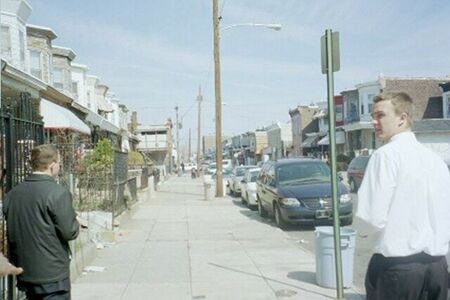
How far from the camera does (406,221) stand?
277 cm

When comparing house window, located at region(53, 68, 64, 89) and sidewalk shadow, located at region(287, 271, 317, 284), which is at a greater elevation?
house window, located at region(53, 68, 64, 89)

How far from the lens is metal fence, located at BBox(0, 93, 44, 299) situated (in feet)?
15.3

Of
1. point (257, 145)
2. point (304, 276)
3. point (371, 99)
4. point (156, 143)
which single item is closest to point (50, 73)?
point (304, 276)

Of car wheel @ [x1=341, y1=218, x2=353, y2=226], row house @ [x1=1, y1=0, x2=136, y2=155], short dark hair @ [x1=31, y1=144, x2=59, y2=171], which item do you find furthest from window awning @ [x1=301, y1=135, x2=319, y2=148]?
short dark hair @ [x1=31, y1=144, x2=59, y2=171]

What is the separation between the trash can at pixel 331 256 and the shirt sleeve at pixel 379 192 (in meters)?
3.56

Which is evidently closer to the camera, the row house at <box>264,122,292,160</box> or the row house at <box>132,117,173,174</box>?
the row house at <box>132,117,173,174</box>

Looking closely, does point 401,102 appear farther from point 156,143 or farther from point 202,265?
point 156,143

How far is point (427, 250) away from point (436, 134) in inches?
1344

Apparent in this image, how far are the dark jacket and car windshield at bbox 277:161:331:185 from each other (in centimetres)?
962

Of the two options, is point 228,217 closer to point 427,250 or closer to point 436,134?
point 427,250

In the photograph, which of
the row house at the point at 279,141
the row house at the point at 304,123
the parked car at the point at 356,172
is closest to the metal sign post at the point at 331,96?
the parked car at the point at 356,172

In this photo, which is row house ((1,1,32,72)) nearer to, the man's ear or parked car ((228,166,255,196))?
parked car ((228,166,255,196))

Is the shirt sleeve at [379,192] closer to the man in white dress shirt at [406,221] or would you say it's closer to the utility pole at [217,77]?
the man in white dress shirt at [406,221]

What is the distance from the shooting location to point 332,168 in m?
5.56
